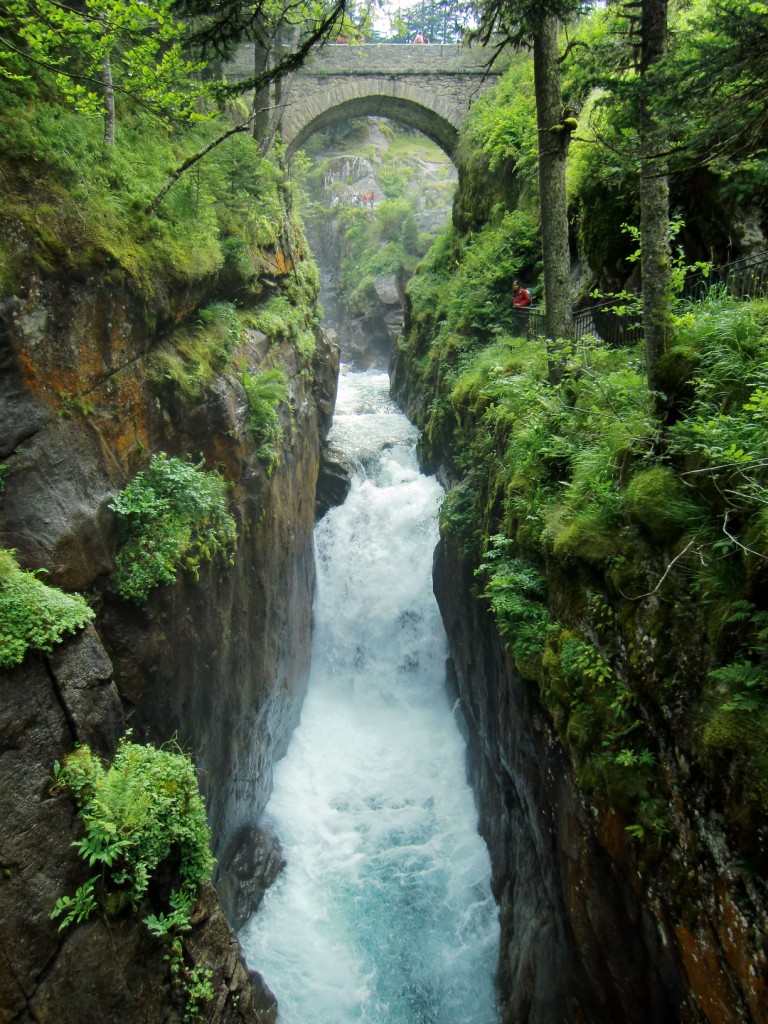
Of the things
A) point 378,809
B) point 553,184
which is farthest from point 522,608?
point 378,809

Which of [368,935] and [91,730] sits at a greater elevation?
[91,730]

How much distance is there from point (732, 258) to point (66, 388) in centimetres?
821

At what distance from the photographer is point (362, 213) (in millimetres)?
35312

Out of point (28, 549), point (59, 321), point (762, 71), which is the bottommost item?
point (28, 549)

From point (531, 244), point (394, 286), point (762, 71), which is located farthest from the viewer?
point (394, 286)

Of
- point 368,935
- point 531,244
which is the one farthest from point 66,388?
point 531,244

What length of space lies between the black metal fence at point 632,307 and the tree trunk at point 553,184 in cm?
41

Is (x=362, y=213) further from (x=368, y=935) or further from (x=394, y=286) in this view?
(x=368, y=935)

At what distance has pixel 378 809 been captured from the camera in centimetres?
1199

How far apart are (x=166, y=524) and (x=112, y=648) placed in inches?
62.8

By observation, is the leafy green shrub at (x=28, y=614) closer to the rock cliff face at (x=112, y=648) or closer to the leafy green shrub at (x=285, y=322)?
the rock cliff face at (x=112, y=648)

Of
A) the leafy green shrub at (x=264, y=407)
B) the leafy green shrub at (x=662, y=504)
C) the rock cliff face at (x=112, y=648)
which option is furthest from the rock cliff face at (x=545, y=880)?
the leafy green shrub at (x=264, y=407)

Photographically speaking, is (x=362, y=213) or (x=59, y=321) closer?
(x=59, y=321)

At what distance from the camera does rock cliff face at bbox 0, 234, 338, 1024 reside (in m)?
4.88
